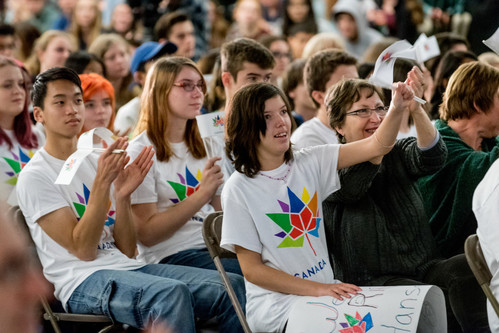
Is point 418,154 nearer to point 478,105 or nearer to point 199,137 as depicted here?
point 478,105

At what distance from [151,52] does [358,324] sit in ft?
10.3

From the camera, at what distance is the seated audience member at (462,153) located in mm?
3250

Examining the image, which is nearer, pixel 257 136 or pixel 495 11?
pixel 257 136

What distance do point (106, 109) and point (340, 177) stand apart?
155cm

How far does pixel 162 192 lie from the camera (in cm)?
343

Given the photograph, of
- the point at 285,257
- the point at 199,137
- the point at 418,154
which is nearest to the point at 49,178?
the point at 199,137

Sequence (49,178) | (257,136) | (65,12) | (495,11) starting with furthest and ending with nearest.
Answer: (65,12), (495,11), (49,178), (257,136)

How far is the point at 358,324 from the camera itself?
2.43 m

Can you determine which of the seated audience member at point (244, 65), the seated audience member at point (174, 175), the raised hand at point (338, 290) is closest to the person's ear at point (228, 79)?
the seated audience member at point (244, 65)

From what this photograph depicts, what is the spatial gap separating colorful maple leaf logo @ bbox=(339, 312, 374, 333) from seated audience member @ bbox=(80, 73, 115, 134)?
1.99 metres

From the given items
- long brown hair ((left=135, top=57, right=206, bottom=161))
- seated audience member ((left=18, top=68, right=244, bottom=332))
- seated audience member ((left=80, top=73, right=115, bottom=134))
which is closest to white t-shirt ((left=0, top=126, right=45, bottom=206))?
seated audience member ((left=80, top=73, right=115, bottom=134))

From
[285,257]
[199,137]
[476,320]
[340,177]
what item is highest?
[199,137]

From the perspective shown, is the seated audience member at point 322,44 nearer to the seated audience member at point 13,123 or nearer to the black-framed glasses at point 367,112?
the seated audience member at point 13,123

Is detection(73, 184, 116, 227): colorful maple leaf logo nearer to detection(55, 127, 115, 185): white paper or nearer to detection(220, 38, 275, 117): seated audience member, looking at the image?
detection(55, 127, 115, 185): white paper
